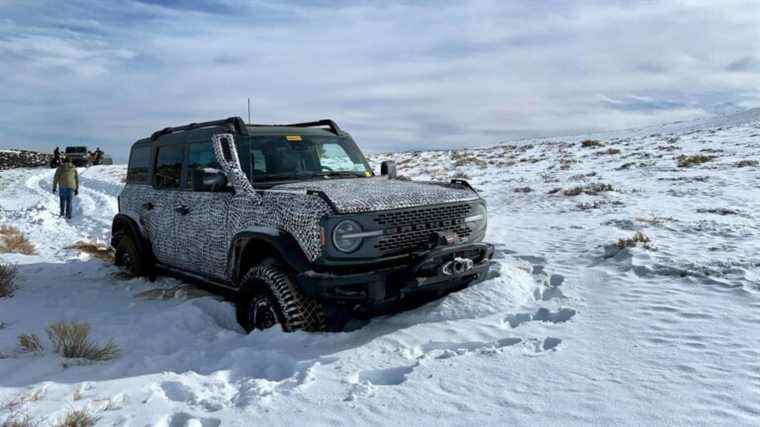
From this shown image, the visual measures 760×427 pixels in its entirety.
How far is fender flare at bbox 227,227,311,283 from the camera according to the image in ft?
13.9

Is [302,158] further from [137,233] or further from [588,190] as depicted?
[588,190]

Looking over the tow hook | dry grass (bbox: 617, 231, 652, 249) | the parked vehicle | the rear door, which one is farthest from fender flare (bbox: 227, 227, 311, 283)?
the parked vehicle

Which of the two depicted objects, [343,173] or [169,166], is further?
[169,166]

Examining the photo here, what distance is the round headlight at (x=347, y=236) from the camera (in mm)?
4043

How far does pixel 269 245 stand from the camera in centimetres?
472

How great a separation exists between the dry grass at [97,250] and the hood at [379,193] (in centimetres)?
533

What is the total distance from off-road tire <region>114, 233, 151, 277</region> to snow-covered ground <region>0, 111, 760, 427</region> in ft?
0.64

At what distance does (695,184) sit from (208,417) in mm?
12400

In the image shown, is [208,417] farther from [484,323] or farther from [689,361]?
[689,361]

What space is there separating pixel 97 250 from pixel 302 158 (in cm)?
580

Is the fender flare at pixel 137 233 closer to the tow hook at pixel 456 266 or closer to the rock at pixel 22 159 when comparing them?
the tow hook at pixel 456 266

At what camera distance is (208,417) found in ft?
10.3

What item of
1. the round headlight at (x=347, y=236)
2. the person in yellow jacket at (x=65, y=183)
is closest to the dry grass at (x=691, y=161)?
the round headlight at (x=347, y=236)

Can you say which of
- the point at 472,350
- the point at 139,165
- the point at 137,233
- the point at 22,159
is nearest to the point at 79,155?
the point at 22,159
